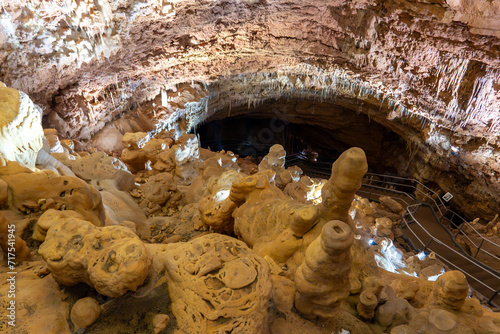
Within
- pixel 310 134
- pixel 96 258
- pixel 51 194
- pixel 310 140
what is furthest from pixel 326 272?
pixel 310 140

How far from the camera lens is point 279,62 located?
805 cm

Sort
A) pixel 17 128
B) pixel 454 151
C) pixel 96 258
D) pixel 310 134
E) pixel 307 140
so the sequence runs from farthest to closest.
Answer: pixel 307 140 < pixel 310 134 < pixel 454 151 < pixel 17 128 < pixel 96 258

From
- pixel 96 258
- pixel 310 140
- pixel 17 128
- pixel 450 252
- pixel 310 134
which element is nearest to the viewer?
pixel 96 258

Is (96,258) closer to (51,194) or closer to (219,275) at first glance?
(219,275)

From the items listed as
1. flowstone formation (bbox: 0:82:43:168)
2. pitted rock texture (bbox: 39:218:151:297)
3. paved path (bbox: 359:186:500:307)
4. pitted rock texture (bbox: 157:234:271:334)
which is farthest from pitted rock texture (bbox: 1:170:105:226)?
paved path (bbox: 359:186:500:307)

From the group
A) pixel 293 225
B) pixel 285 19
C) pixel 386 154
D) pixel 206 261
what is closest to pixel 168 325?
pixel 206 261

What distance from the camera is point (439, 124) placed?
6.88 metres

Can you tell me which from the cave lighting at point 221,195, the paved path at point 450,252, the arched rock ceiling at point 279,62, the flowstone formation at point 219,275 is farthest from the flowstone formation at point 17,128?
the paved path at point 450,252

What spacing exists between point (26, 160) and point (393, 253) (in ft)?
15.6

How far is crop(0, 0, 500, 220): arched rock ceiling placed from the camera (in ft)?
16.2

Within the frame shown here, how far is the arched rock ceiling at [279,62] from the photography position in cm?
493

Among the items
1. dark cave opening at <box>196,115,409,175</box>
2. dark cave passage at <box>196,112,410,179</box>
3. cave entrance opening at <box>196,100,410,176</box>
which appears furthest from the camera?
dark cave opening at <box>196,115,409,175</box>

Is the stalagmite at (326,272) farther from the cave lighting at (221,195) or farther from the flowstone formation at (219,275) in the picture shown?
the cave lighting at (221,195)

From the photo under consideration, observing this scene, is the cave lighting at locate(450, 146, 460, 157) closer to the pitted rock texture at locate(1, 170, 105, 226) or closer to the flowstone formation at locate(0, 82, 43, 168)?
the pitted rock texture at locate(1, 170, 105, 226)
